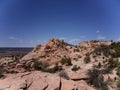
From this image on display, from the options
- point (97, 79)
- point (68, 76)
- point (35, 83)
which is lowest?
point (97, 79)

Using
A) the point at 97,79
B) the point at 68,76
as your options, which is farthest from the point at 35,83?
the point at 97,79

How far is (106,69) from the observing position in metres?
25.9

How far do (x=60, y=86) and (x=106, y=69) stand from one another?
9039 millimetres

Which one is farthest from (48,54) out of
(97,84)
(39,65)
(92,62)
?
(97,84)

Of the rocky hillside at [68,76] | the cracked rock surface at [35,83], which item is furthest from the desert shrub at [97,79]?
the cracked rock surface at [35,83]

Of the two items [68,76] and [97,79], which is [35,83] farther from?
[97,79]

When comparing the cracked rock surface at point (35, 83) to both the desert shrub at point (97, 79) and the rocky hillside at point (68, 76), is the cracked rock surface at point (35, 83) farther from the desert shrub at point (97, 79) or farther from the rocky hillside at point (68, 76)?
the desert shrub at point (97, 79)

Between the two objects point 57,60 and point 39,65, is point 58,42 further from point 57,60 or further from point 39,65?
point 39,65

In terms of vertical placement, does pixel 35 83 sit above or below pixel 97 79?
above

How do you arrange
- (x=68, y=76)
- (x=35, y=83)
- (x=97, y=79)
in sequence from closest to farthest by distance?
1. (x=35, y=83)
2. (x=97, y=79)
3. (x=68, y=76)

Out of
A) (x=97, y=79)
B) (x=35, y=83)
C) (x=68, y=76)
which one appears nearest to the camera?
(x=35, y=83)

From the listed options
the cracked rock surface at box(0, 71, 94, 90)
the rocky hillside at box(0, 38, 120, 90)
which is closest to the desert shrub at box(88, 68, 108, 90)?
the rocky hillside at box(0, 38, 120, 90)

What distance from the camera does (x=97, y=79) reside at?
22.5 meters

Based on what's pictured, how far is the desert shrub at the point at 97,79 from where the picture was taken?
21109mm
